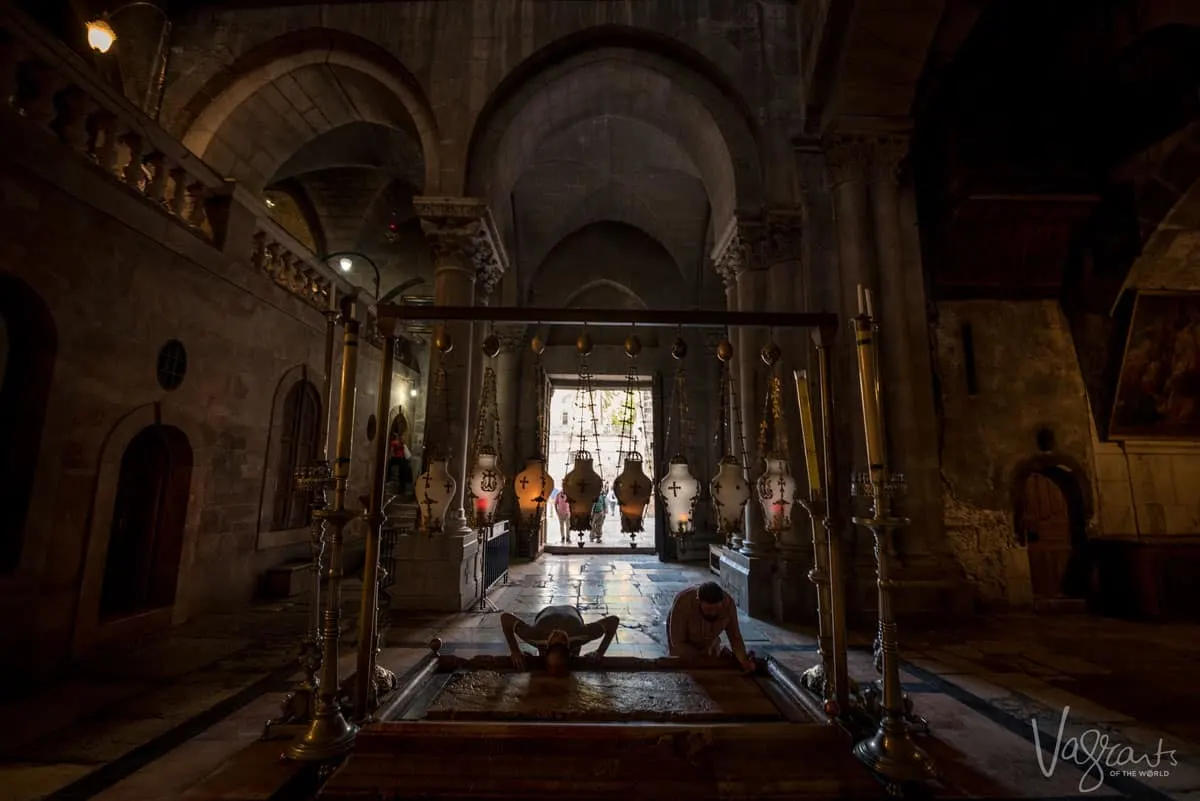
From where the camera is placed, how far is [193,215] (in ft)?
19.0

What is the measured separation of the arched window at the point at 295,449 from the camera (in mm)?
7246

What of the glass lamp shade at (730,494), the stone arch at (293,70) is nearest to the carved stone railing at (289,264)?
the stone arch at (293,70)

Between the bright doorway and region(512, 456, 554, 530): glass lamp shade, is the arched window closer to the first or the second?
region(512, 456, 554, 530): glass lamp shade

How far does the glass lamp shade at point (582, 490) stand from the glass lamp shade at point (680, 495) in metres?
0.46

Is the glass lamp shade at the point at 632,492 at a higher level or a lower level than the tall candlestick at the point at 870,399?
lower

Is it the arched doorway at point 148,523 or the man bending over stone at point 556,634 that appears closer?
the man bending over stone at point 556,634

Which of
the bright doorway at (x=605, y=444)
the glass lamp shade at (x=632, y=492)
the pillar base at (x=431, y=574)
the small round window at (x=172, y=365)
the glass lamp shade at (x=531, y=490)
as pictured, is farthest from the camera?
the bright doorway at (x=605, y=444)

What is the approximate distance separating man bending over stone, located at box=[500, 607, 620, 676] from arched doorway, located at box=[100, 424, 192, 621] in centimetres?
439

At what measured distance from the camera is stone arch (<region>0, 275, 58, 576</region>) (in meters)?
3.87

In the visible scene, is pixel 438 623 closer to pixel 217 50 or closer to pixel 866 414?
pixel 866 414

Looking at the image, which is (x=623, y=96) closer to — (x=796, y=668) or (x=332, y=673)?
(x=796, y=668)

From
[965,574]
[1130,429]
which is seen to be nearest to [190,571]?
[965,574]

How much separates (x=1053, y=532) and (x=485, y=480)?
698 cm

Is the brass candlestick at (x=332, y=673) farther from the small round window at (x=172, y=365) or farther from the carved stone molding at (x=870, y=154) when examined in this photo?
the carved stone molding at (x=870, y=154)
